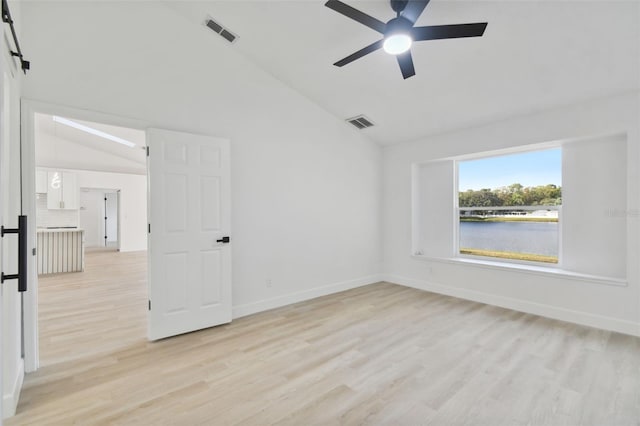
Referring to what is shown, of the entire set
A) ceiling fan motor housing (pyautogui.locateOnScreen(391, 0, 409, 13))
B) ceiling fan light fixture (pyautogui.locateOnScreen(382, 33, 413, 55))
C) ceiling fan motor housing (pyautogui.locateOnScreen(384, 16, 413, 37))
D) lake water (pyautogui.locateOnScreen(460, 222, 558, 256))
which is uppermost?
ceiling fan motor housing (pyautogui.locateOnScreen(391, 0, 409, 13))

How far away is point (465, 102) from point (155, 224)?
13.2 ft

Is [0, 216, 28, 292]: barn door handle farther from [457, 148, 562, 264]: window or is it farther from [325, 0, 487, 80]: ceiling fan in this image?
[457, 148, 562, 264]: window

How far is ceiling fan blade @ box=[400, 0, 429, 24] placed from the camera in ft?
7.19

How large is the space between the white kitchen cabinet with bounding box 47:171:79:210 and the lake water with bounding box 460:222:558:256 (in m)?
10.1

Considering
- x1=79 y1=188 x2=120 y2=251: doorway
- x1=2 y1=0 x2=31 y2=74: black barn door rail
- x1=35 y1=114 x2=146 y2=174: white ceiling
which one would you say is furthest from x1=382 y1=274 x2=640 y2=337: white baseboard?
x1=79 y1=188 x2=120 y2=251: doorway

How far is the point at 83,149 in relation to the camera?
882 cm

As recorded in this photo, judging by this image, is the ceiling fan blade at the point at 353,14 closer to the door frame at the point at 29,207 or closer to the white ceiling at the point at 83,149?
the door frame at the point at 29,207

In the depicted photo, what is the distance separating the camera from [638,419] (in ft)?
6.35

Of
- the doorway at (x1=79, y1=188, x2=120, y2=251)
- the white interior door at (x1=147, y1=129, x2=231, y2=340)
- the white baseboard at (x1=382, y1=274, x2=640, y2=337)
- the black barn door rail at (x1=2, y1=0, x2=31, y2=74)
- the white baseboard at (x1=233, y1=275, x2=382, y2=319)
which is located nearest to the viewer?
the black barn door rail at (x1=2, y1=0, x2=31, y2=74)

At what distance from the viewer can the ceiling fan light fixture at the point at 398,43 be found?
2.44m

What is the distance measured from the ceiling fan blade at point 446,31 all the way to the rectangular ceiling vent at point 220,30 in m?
2.29

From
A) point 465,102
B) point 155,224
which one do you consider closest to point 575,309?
point 465,102

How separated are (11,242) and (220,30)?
2.98m

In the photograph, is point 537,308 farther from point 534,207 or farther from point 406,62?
point 406,62
